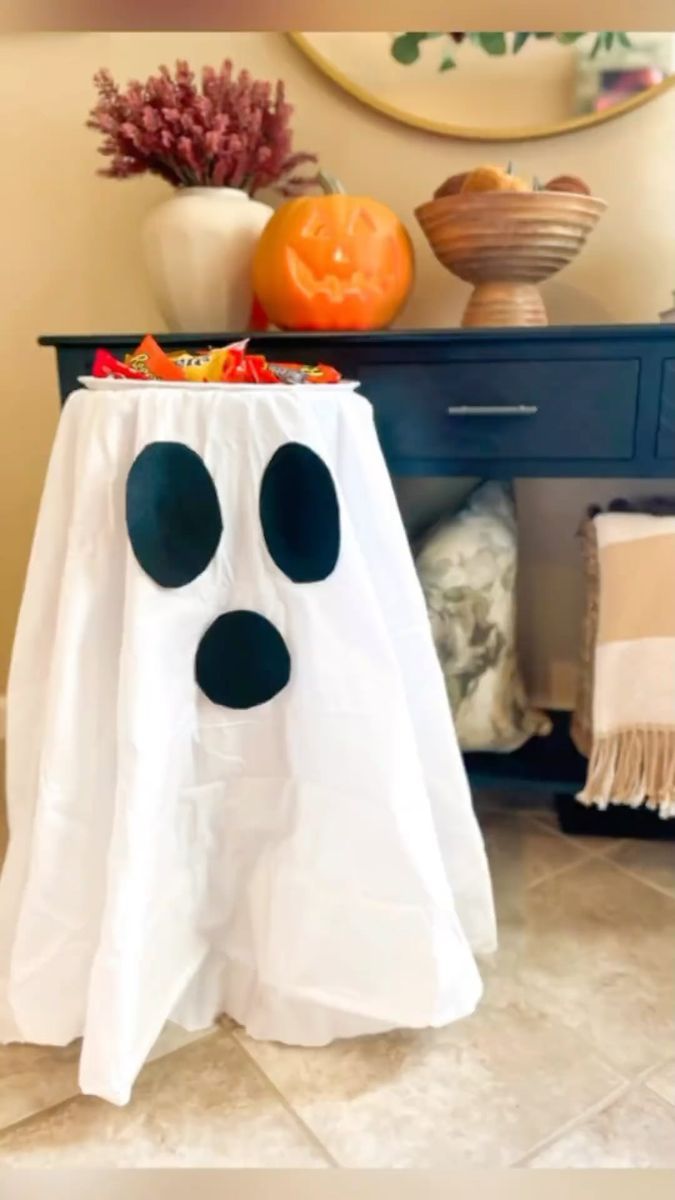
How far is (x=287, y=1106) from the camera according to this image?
2.86 ft

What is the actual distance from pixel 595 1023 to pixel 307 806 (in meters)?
0.40

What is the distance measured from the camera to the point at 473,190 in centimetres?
116

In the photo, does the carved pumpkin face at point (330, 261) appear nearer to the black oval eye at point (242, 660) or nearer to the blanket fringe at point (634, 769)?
the black oval eye at point (242, 660)

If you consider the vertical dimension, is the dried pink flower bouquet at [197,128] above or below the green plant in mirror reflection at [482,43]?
below

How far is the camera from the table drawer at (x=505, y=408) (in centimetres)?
107

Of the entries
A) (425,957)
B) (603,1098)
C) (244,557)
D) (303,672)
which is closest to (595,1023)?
(603,1098)

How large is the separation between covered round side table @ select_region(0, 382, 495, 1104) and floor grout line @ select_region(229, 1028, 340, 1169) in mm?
34

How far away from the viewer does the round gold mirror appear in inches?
51.9

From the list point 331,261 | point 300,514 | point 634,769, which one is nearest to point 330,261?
point 331,261

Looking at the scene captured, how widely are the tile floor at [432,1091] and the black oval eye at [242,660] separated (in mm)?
381

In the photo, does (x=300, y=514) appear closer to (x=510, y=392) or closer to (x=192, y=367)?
(x=192, y=367)

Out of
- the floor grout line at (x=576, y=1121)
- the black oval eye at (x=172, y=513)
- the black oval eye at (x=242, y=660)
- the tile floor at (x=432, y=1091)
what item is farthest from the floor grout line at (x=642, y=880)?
the black oval eye at (x=172, y=513)

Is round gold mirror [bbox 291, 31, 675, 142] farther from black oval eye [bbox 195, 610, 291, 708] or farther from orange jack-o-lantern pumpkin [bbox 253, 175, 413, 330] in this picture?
black oval eye [bbox 195, 610, 291, 708]

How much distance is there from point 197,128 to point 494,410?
1.74 ft
